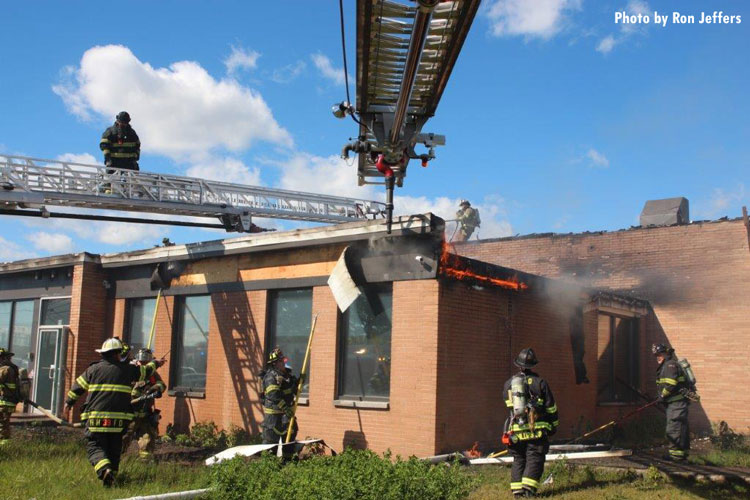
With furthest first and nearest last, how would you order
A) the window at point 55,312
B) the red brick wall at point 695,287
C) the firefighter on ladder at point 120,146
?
1. the window at point 55,312
2. the red brick wall at point 695,287
3. the firefighter on ladder at point 120,146

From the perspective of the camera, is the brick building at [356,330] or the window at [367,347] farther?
the window at [367,347]

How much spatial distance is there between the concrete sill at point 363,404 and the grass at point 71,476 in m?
2.26

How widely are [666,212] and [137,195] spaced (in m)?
14.4

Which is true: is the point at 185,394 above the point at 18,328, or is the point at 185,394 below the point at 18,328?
below

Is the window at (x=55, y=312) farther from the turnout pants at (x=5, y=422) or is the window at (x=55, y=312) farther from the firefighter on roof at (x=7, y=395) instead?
the turnout pants at (x=5, y=422)

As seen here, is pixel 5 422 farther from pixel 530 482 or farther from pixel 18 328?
pixel 530 482

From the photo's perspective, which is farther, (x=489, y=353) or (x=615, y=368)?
(x=615, y=368)

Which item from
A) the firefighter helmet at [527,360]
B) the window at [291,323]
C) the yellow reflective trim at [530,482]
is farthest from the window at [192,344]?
the yellow reflective trim at [530,482]

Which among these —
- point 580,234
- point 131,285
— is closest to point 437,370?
point 131,285

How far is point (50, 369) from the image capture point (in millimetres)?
16344

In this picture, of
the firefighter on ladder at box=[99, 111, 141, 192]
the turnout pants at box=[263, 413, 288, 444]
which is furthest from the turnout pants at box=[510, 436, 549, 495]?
the firefighter on ladder at box=[99, 111, 141, 192]

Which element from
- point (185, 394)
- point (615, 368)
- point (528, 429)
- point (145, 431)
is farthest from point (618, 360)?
point (145, 431)

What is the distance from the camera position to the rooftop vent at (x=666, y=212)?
2002 cm

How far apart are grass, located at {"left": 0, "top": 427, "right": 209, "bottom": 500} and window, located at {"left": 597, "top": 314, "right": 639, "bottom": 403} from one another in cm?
932
